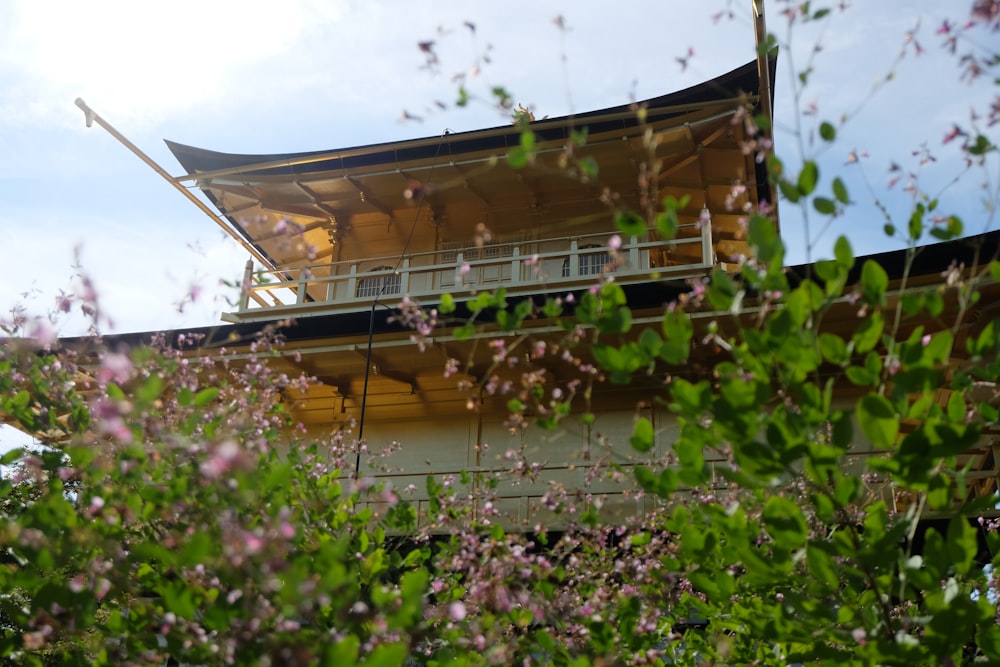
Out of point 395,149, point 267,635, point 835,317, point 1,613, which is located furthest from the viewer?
point 395,149

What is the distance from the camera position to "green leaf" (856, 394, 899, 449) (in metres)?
2.78

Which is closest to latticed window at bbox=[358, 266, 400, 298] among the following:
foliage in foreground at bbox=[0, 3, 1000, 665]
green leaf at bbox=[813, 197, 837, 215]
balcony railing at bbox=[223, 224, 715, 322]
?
balcony railing at bbox=[223, 224, 715, 322]

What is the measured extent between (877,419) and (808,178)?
0.93 metres

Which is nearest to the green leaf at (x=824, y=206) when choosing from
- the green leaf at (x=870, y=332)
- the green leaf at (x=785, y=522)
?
the green leaf at (x=870, y=332)

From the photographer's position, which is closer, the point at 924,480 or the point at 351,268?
the point at 924,480

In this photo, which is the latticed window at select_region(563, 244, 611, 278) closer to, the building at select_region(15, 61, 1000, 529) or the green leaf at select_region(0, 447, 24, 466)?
the building at select_region(15, 61, 1000, 529)

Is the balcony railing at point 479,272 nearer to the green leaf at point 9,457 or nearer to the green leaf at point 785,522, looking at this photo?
the green leaf at point 9,457

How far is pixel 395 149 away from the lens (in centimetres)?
1359

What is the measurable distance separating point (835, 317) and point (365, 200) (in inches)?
328

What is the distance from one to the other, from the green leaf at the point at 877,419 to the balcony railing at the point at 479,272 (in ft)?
26.7

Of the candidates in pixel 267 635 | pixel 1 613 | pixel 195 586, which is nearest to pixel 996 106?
pixel 267 635

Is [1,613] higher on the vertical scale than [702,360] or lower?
lower

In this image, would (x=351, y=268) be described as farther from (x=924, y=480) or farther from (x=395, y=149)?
(x=924, y=480)

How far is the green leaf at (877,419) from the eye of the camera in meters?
2.78
